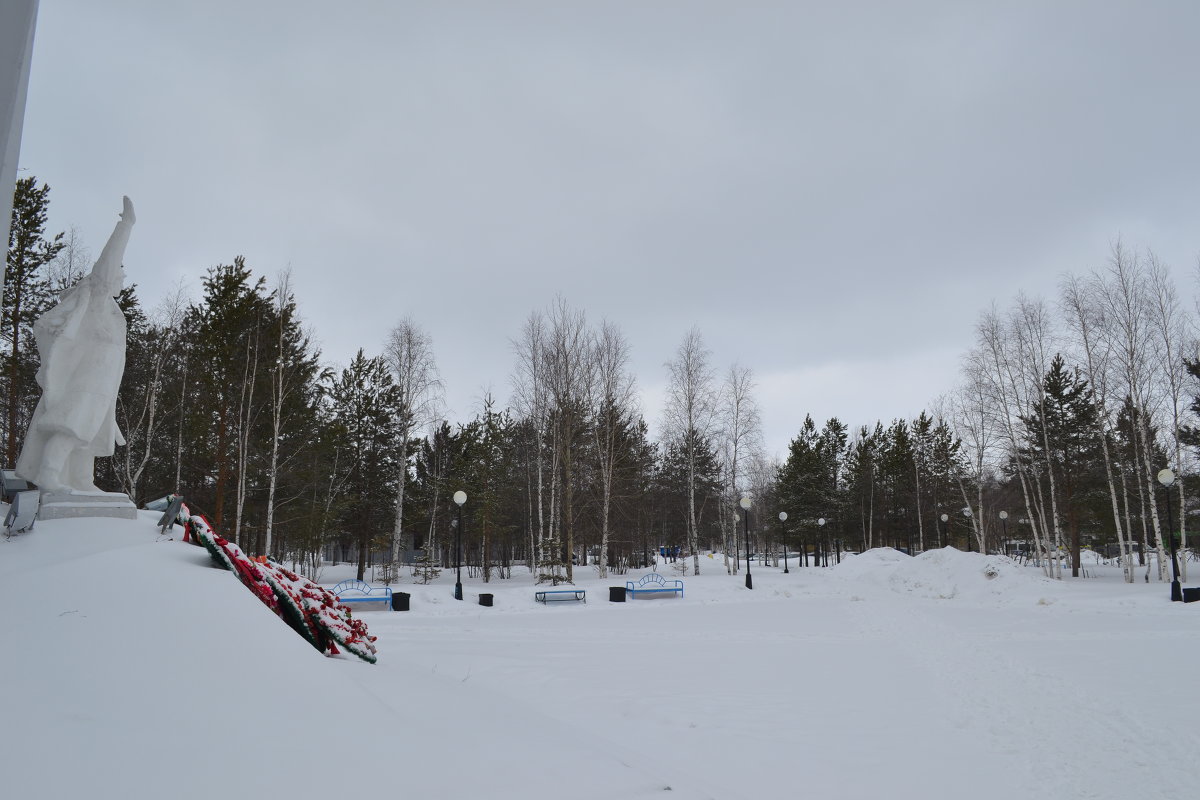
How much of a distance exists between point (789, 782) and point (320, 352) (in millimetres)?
23141

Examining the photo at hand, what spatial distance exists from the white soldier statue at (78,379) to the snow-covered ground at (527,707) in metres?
1.82

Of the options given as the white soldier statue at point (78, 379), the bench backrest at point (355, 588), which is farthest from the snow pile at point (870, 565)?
the white soldier statue at point (78, 379)

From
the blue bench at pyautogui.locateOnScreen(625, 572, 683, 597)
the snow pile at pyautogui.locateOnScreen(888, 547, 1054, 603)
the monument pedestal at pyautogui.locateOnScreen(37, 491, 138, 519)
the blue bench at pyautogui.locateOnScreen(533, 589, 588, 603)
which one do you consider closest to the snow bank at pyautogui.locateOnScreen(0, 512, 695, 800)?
the monument pedestal at pyautogui.locateOnScreen(37, 491, 138, 519)

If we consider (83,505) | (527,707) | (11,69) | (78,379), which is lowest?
(527,707)

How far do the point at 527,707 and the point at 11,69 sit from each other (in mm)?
5834

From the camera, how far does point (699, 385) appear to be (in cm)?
3077

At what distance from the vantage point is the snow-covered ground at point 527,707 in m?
2.75

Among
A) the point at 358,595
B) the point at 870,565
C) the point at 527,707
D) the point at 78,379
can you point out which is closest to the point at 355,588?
the point at 358,595

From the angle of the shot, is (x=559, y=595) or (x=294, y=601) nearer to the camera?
(x=294, y=601)

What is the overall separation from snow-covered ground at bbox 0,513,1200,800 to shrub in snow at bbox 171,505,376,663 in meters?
0.22

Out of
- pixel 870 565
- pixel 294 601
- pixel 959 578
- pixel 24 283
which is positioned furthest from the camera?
pixel 870 565

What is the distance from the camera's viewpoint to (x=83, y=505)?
707 cm

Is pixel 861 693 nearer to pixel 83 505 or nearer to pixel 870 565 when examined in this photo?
pixel 83 505

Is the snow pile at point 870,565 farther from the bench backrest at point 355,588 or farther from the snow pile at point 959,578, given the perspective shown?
the bench backrest at point 355,588
